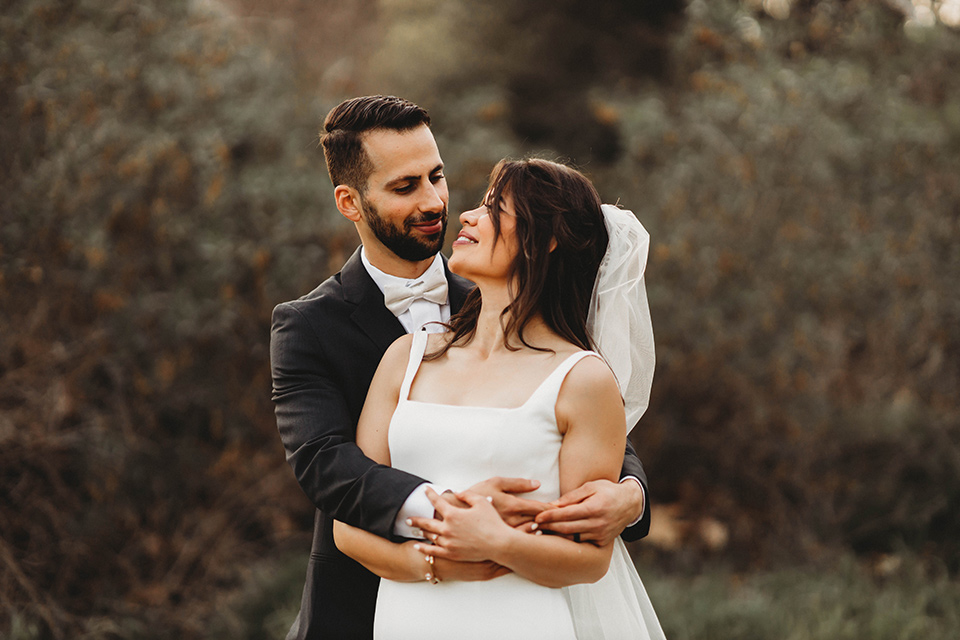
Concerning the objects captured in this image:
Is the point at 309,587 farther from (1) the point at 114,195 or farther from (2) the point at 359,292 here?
(1) the point at 114,195

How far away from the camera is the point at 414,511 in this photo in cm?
230

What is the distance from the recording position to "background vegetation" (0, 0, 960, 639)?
16.3ft

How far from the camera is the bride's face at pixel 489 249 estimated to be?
2.55m

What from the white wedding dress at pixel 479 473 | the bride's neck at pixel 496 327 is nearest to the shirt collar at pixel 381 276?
the bride's neck at pixel 496 327

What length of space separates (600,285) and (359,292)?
2.54 feet

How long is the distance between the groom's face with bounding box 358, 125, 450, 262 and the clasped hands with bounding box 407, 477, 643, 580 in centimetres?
92

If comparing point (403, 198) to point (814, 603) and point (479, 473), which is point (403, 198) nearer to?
point (479, 473)

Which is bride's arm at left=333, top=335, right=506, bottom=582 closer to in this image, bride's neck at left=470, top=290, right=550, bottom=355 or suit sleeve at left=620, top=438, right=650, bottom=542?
bride's neck at left=470, top=290, right=550, bottom=355

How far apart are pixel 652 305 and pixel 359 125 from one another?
416cm

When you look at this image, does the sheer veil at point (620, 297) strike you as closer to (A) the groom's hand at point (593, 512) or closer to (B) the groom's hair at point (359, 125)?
(A) the groom's hand at point (593, 512)

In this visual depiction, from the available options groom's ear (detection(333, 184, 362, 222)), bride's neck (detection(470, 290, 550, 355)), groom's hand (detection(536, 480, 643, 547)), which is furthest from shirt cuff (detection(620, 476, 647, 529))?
groom's ear (detection(333, 184, 362, 222))

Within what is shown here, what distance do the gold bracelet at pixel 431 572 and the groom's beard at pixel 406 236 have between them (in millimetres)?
1023

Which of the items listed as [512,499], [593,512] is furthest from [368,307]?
[593,512]

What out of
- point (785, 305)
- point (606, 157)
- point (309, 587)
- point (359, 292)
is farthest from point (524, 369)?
point (606, 157)
